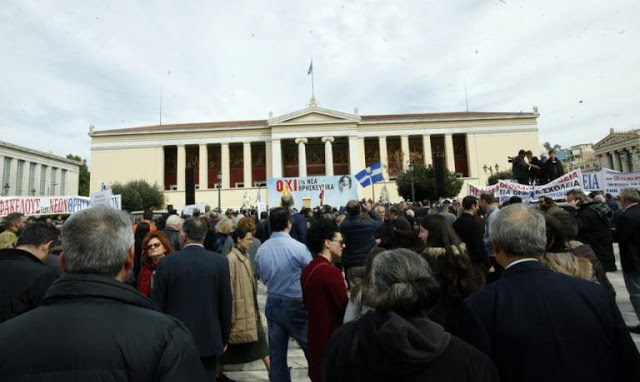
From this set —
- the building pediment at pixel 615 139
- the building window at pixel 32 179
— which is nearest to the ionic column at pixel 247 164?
the building window at pixel 32 179

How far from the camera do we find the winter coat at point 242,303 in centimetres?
391

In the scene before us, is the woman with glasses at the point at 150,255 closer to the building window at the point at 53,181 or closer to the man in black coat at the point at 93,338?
the man in black coat at the point at 93,338

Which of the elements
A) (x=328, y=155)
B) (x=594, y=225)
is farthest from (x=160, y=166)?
(x=594, y=225)

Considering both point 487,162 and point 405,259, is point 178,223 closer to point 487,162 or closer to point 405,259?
point 405,259

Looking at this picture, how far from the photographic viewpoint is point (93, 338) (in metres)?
1.13

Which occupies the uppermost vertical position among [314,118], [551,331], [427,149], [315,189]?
[314,118]

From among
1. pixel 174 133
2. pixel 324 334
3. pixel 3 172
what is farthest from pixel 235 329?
pixel 3 172

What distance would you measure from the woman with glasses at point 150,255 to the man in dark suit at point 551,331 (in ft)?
10.7

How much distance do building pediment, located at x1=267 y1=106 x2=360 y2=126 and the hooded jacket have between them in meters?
45.3

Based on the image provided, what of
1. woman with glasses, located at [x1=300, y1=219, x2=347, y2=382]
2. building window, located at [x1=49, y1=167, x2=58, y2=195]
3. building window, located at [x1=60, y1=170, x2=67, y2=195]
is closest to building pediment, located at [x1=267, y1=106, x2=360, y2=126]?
building window, located at [x1=49, y1=167, x2=58, y2=195]

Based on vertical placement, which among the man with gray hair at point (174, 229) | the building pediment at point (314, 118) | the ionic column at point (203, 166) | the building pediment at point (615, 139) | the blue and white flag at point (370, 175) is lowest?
the man with gray hair at point (174, 229)

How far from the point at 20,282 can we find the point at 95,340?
2.03m

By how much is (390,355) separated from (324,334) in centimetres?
149

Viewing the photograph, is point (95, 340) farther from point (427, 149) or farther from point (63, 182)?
point (63, 182)
